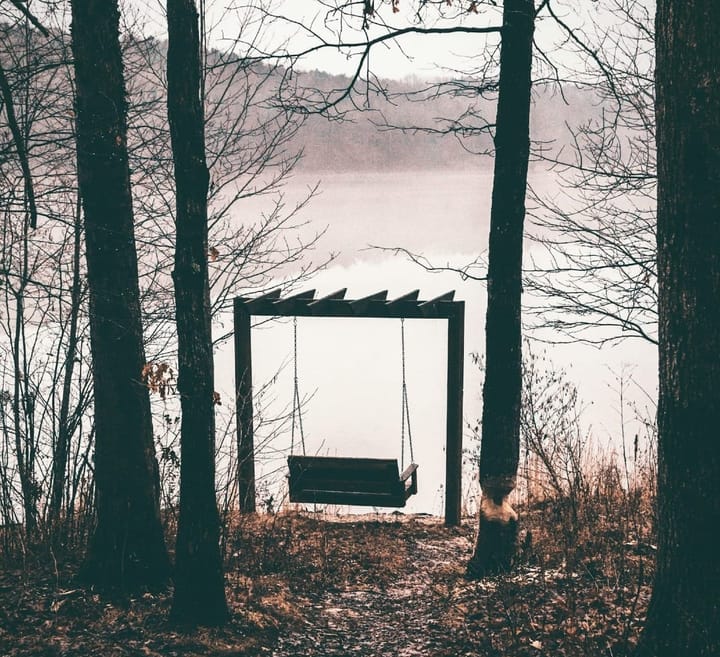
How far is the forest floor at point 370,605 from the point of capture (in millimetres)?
5395

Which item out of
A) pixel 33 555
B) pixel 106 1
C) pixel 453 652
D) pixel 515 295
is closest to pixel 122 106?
pixel 106 1

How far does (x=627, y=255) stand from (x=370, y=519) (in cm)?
444

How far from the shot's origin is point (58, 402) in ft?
30.2

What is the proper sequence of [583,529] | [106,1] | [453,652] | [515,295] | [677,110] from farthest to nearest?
1. [583,529]
2. [515,295]
3. [106,1]
4. [453,652]
5. [677,110]

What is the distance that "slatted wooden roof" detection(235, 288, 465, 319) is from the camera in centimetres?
928

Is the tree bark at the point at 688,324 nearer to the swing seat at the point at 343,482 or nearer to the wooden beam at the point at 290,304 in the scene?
the swing seat at the point at 343,482

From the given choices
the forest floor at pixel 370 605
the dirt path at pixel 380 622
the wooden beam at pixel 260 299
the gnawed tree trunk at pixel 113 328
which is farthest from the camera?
the wooden beam at pixel 260 299

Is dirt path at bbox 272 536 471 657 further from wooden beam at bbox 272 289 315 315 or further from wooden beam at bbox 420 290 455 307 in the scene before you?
wooden beam at bbox 272 289 315 315

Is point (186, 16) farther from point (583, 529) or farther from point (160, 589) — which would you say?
point (583, 529)

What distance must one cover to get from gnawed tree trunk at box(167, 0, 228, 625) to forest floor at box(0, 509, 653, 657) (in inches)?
16.9

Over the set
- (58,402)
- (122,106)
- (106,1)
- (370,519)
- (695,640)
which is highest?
(106,1)

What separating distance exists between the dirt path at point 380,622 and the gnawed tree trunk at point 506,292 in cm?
76

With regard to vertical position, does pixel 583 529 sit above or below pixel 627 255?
below

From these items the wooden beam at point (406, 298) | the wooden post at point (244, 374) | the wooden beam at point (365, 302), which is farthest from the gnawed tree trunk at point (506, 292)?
the wooden post at point (244, 374)
